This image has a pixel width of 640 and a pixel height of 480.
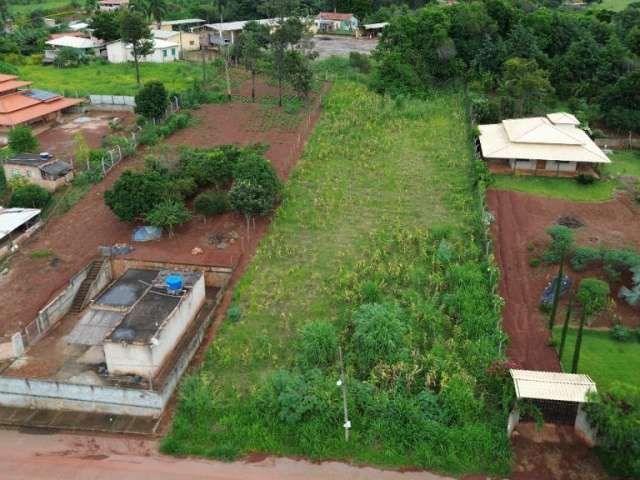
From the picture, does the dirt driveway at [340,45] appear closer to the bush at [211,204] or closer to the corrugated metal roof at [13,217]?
the bush at [211,204]

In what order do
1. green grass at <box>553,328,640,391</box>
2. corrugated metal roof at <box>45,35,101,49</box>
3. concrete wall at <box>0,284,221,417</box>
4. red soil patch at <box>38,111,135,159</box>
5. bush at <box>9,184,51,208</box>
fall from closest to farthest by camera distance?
1. concrete wall at <box>0,284,221,417</box>
2. green grass at <box>553,328,640,391</box>
3. bush at <box>9,184,51,208</box>
4. red soil patch at <box>38,111,135,159</box>
5. corrugated metal roof at <box>45,35,101,49</box>

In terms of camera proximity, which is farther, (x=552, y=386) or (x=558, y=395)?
(x=552, y=386)

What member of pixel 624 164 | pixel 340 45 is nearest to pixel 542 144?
pixel 624 164

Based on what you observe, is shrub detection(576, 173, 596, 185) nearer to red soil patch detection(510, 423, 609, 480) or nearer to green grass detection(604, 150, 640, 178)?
green grass detection(604, 150, 640, 178)

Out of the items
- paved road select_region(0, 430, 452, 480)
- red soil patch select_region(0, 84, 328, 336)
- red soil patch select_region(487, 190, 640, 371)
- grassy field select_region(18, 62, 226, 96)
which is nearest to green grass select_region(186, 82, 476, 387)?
red soil patch select_region(0, 84, 328, 336)

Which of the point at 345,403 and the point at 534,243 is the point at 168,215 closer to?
the point at 345,403

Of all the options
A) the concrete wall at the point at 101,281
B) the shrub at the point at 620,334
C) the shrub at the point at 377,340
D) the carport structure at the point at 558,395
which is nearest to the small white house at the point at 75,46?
the concrete wall at the point at 101,281
